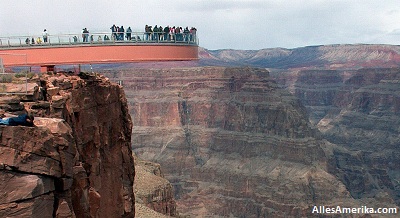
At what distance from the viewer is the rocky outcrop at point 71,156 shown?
1573 centimetres

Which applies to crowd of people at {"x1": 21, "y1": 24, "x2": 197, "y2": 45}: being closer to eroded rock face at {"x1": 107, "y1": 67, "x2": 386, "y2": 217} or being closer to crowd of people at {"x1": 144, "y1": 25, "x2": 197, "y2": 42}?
crowd of people at {"x1": 144, "y1": 25, "x2": 197, "y2": 42}

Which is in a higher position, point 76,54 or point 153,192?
point 76,54

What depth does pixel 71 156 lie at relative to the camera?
17281 millimetres

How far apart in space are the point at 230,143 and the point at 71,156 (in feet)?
436

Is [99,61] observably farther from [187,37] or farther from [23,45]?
[187,37]

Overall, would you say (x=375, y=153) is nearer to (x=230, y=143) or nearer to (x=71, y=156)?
(x=230, y=143)

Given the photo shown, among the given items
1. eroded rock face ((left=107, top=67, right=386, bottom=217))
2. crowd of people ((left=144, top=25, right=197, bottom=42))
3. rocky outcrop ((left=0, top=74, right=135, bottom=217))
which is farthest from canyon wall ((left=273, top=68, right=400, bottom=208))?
rocky outcrop ((left=0, top=74, right=135, bottom=217))

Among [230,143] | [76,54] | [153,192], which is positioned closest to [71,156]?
[76,54]

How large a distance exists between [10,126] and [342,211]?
345ft

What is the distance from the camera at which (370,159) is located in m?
166

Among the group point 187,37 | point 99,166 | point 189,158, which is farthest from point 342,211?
point 99,166

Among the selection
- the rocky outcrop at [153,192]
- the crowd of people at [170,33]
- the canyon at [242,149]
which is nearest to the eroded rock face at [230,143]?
the canyon at [242,149]

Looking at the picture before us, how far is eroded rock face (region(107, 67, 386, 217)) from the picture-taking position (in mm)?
124938

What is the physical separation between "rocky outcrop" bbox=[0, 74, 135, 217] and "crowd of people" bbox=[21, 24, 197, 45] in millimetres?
3568
